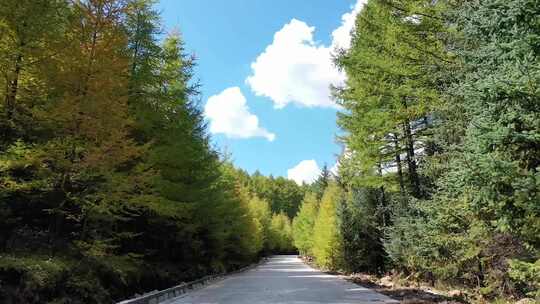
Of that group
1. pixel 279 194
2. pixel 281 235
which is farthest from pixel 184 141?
pixel 279 194

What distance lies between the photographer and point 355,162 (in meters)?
23.1

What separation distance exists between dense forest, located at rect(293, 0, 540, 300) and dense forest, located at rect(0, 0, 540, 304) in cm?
5

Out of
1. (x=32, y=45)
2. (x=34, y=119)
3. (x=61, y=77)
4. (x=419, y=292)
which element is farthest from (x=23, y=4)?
(x=419, y=292)

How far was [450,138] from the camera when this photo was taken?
48.2 feet

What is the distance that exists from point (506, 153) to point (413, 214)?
1110cm

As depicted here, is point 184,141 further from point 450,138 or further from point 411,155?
point 450,138

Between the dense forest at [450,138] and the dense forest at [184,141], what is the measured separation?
0.17ft

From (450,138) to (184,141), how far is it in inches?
427

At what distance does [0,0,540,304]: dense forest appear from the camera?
26.8 feet

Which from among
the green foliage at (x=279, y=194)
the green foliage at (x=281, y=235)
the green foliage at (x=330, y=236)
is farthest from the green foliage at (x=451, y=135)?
the green foliage at (x=279, y=194)

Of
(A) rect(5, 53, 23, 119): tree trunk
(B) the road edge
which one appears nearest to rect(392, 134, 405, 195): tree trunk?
(B) the road edge

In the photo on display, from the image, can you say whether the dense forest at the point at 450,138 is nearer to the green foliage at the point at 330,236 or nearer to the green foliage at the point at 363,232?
the green foliage at the point at 363,232

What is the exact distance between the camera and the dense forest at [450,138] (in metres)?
7.73

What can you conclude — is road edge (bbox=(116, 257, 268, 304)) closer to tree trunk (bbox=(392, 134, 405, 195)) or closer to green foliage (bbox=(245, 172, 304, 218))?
tree trunk (bbox=(392, 134, 405, 195))
